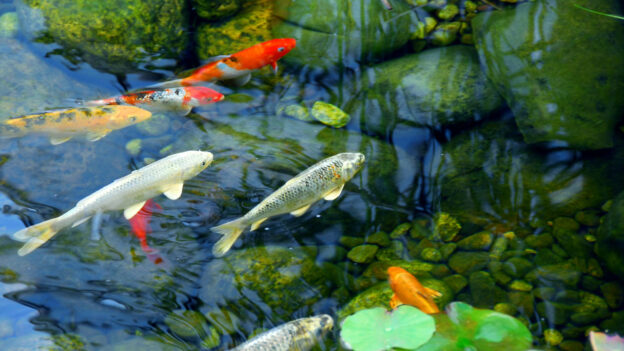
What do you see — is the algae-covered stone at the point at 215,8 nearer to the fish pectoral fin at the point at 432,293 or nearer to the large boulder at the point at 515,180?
the large boulder at the point at 515,180

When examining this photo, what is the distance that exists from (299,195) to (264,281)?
A: 797 millimetres

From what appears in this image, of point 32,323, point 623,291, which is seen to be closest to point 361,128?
point 623,291

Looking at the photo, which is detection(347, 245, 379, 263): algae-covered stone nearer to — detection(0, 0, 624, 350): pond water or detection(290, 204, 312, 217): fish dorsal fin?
detection(0, 0, 624, 350): pond water

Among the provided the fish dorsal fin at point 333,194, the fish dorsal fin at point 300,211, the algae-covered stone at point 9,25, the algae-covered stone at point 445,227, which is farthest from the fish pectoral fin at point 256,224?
the algae-covered stone at point 9,25

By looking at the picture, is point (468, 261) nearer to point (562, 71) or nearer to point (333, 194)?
point (333, 194)

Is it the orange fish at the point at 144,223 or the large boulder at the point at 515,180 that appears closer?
the orange fish at the point at 144,223

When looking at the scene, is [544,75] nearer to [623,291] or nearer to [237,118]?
[623,291]

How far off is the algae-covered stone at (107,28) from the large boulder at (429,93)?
2402 millimetres

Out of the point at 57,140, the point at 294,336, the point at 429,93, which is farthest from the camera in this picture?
the point at 429,93

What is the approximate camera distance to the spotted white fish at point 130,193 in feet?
12.6

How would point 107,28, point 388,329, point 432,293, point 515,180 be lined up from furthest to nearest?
point 107,28, point 515,180, point 432,293, point 388,329

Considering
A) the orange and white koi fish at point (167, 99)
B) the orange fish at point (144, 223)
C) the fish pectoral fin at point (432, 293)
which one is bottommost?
the fish pectoral fin at point (432, 293)

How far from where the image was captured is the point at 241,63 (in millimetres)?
5328

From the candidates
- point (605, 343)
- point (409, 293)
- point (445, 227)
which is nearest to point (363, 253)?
point (409, 293)
